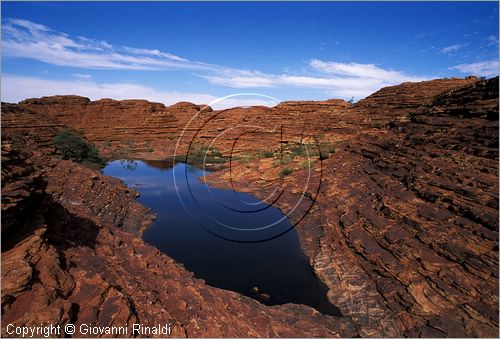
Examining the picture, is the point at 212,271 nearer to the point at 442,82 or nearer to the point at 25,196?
the point at 25,196

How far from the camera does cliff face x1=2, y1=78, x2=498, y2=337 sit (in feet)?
23.9

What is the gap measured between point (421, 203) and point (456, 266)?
12.3 ft

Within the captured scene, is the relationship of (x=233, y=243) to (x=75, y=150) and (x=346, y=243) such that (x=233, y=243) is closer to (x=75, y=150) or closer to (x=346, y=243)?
(x=346, y=243)

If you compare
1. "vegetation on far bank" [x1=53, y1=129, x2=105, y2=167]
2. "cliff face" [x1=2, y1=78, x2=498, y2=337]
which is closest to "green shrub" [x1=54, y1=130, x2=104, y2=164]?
"vegetation on far bank" [x1=53, y1=129, x2=105, y2=167]

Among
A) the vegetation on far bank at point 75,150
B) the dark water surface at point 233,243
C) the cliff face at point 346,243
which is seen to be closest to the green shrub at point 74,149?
the vegetation on far bank at point 75,150

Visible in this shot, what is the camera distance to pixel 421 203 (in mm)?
13375

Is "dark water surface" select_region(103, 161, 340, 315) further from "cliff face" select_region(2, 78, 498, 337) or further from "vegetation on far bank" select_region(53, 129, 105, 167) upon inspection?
"vegetation on far bank" select_region(53, 129, 105, 167)

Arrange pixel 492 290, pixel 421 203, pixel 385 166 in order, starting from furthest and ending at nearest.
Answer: pixel 385 166 < pixel 421 203 < pixel 492 290

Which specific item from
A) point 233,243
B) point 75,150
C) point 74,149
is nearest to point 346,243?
point 233,243

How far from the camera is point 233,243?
1719 centimetres

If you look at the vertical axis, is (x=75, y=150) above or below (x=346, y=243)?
below

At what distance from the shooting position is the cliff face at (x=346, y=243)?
7.29 m

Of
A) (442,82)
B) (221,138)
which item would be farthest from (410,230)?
(221,138)

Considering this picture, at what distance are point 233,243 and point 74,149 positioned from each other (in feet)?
92.1
